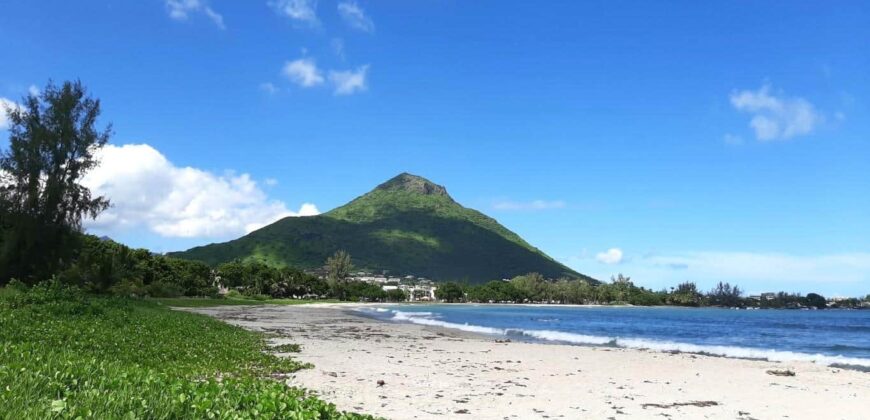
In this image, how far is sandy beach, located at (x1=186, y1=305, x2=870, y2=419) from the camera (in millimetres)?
13266

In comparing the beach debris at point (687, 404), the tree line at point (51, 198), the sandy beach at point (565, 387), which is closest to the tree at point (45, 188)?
the tree line at point (51, 198)

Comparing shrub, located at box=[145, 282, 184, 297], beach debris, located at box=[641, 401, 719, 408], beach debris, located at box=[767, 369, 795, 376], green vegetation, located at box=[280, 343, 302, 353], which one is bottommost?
green vegetation, located at box=[280, 343, 302, 353]

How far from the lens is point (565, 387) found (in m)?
16.8

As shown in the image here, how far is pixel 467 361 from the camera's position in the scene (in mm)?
23156

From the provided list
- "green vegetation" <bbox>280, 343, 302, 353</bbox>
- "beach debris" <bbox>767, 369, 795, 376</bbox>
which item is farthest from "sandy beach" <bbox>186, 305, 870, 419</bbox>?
"green vegetation" <bbox>280, 343, 302, 353</bbox>

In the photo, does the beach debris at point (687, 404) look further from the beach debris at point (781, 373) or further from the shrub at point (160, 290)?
the shrub at point (160, 290)

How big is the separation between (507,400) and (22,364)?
10432 millimetres

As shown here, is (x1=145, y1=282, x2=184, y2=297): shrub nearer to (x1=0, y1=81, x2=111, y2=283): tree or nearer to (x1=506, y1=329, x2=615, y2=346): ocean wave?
(x1=0, y1=81, x2=111, y2=283): tree

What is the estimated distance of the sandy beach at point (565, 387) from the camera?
43.5 ft

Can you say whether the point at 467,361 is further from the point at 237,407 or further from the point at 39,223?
the point at 39,223

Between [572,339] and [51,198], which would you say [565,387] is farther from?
[51,198]

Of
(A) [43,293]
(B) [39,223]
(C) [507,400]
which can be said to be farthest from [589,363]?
(B) [39,223]

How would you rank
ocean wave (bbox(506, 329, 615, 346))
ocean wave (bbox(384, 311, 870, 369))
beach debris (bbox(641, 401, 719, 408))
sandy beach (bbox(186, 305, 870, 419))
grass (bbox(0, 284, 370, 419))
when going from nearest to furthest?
1. grass (bbox(0, 284, 370, 419))
2. sandy beach (bbox(186, 305, 870, 419))
3. beach debris (bbox(641, 401, 719, 408))
4. ocean wave (bbox(384, 311, 870, 369))
5. ocean wave (bbox(506, 329, 615, 346))

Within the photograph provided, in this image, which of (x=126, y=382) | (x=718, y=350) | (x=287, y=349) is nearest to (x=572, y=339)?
(x=718, y=350)
